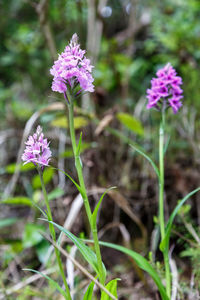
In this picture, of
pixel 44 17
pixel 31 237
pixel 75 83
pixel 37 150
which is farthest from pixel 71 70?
pixel 44 17

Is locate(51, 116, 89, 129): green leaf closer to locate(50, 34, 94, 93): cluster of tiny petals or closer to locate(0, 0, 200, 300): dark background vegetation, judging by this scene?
locate(0, 0, 200, 300): dark background vegetation

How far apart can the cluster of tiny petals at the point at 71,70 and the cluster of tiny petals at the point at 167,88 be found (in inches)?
21.0

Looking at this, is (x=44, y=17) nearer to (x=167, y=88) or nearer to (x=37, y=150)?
(x=167, y=88)

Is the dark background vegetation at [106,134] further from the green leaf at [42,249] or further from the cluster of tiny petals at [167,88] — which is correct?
the cluster of tiny petals at [167,88]

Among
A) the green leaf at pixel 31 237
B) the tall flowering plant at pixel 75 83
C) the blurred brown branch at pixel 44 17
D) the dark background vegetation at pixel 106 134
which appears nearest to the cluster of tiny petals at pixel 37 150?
the tall flowering plant at pixel 75 83

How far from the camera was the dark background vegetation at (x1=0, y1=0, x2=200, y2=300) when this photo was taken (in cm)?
213

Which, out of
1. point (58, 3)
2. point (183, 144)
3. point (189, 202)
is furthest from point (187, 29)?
point (189, 202)

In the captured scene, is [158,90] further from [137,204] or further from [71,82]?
[137,204]

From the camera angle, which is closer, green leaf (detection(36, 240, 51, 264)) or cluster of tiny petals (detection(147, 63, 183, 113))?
cluster of tiny petals (detection(147, 63, 183, 113))

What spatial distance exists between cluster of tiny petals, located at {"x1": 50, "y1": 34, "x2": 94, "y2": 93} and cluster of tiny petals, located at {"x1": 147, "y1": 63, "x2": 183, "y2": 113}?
1.75 ft

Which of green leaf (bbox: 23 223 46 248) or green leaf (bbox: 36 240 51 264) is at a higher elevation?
green leaf (bbox: 23 223 46 248)

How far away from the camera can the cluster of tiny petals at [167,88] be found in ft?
4.88

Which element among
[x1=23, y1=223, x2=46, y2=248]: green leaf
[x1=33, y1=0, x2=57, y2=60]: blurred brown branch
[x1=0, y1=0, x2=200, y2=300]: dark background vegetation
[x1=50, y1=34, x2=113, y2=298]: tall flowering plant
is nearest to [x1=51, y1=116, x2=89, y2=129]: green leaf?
[x1=0, y1=0, x2=200, y2=300]: dark background vegetation

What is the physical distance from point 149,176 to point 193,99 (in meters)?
1.03
